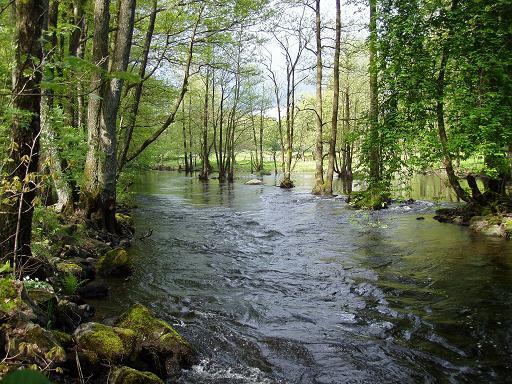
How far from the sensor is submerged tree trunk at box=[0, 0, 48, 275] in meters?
4.28

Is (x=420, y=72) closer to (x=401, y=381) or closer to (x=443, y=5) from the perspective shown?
(x=443, y=5)

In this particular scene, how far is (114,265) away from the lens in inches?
336

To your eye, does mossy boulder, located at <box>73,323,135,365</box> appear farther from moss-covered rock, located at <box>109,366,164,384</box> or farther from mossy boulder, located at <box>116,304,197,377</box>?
moss-covered rock, located at <box>109,366,164,384</box>

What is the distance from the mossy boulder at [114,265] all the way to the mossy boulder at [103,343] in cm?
382

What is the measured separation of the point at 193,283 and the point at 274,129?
5568 centimetres

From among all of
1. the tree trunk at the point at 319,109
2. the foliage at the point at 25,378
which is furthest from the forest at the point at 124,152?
the tree trunk at the point at 319,109

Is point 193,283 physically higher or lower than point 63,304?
lower

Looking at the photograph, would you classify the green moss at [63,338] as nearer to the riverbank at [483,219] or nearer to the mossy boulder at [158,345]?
the mossy boulder at [158,345]

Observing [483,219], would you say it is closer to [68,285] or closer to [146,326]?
[146,326]

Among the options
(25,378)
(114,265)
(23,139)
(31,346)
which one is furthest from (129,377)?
(114,265)

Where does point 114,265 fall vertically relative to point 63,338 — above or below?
below

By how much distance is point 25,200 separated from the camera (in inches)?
210

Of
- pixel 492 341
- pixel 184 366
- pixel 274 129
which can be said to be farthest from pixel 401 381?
pixel 274 129

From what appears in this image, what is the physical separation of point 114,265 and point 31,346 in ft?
17.5
